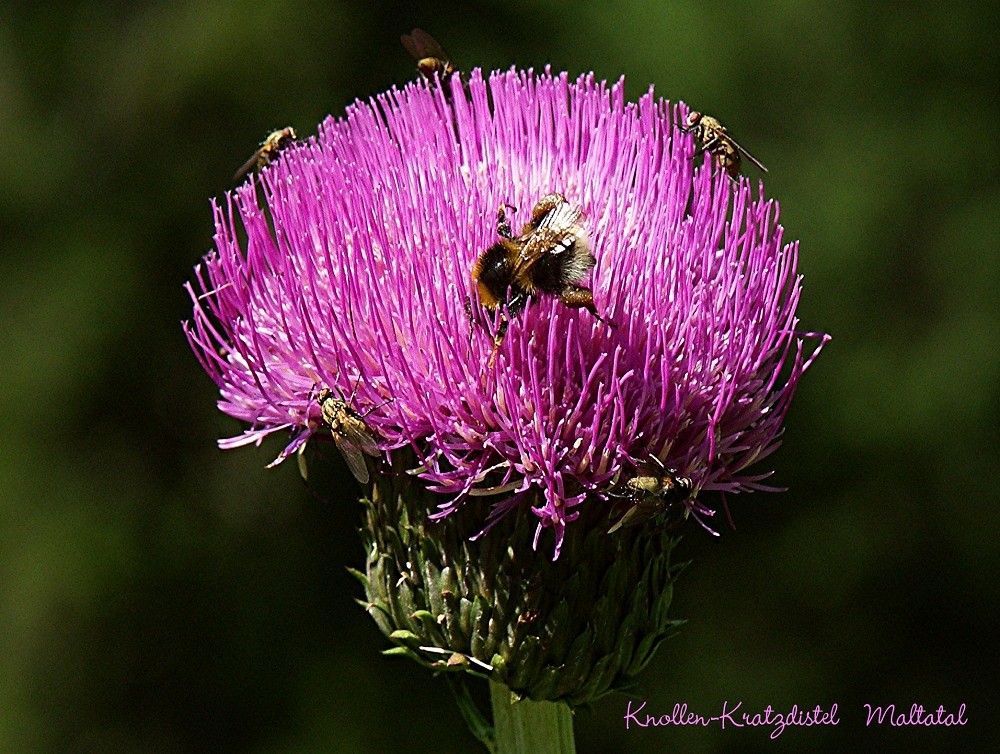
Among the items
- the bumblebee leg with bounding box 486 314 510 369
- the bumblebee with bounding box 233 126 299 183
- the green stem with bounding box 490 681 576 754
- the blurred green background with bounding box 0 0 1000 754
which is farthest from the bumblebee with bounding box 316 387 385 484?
the blurred green background with bounding box 0 0 1000 754

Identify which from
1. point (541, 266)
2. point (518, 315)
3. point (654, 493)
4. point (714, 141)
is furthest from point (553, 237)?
point (714, 141)

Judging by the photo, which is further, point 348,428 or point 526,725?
point 526,725

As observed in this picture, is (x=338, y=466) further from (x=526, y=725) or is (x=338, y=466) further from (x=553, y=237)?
(x=553, y=237)

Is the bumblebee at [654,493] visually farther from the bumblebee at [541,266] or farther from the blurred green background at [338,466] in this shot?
the blurred green background at [338,466]

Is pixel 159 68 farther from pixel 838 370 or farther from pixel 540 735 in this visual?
pixel 540 735

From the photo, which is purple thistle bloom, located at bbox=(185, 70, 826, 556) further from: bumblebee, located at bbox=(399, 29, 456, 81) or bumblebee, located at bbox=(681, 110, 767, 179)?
bumblebee, located at bbox=(399, 29, 456, 81)

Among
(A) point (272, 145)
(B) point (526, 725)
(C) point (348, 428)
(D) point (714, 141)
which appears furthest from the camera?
(A) point (272, 145)

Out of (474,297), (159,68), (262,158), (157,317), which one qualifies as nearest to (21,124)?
(159,68)
